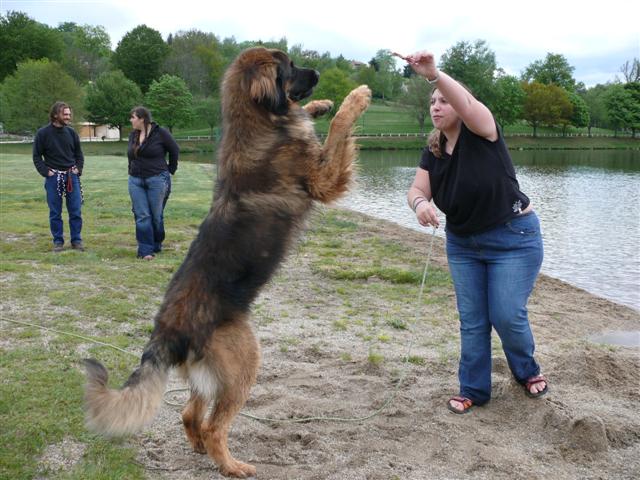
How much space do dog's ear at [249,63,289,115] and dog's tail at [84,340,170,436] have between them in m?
1.94

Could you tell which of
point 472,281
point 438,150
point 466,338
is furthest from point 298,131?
point 466,338

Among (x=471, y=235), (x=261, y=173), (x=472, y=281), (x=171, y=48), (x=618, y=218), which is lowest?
(x=618, y=218)

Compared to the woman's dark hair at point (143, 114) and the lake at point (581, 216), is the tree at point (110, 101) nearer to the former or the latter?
the lake at point (581, 216)

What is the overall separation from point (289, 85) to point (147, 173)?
6.70 meters

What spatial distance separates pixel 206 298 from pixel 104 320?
3.75 metres

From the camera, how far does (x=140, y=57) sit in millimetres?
90750

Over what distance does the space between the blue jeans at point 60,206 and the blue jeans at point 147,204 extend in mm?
1230

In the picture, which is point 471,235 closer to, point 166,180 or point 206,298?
point 206,298

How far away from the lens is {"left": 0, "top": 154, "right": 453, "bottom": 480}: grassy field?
13.8 ft

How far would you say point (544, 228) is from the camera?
17.4 m

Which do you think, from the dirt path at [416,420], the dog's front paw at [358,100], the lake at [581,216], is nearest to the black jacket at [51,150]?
the lake at [581,216]

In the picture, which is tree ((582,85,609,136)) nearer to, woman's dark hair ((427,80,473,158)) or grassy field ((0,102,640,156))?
grassy field ((0,102,640,156))

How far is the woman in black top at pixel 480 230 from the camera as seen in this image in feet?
14.9

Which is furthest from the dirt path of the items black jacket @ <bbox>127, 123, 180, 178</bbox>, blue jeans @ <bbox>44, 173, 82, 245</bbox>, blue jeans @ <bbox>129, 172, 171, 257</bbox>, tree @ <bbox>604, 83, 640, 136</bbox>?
tree @ <bbox>604, 83, 640, 136</bbox>
